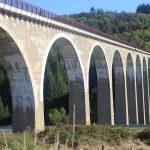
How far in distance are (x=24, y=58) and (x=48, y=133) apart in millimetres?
4984

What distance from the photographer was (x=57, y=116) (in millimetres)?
63250

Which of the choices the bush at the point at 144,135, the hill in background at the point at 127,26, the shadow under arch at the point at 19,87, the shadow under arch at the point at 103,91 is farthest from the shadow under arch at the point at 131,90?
the hill in background at the point at 127,26

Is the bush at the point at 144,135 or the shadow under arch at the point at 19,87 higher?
the shadow under arch at the point at 19,87

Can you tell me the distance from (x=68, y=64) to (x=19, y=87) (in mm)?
10989

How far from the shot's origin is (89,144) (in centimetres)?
1747

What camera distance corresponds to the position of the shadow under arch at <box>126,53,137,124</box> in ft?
177

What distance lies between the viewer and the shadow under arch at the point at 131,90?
54031 millimetres

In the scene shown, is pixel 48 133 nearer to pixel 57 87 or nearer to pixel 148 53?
pixel 148 53

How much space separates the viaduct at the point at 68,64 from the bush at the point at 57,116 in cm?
1218

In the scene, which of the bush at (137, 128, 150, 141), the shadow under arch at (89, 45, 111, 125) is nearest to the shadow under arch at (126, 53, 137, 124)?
the shadow under arch at (89, 45, 111, 125)

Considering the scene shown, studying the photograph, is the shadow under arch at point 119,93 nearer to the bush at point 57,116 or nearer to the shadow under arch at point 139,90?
the shadow under arch at point 139,90

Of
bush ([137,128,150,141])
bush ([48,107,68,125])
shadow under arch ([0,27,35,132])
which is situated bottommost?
bush ([137,128,150,141])

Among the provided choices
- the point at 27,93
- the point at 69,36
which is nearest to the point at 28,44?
the point at 27,93

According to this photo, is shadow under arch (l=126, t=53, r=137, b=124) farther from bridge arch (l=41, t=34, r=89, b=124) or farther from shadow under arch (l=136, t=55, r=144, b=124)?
bridge arch (l=41, t=34, r=89, b=124)
